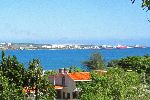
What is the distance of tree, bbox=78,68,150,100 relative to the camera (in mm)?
34938

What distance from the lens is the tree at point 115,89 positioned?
3494cm

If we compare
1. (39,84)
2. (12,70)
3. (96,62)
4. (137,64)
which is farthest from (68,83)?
(96,62)

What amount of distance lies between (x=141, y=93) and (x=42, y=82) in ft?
22.4

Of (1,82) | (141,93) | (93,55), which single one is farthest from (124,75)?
(93,55)

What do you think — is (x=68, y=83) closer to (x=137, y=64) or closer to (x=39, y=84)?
(x=137, y=64)

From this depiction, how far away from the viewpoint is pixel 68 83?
2320 inches

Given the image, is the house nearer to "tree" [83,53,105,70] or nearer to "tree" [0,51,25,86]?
"tree" [0,51,25,86]

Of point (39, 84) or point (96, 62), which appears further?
point (96, 62)

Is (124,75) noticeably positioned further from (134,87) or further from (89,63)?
(89,63)

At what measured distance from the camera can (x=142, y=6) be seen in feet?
20.9

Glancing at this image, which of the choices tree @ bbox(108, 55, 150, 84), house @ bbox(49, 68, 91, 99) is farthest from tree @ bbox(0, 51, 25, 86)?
tree @ bbox(108, 55, 150, 84)

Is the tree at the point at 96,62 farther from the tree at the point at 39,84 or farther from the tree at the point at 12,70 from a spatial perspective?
the tree at the point at 12,70

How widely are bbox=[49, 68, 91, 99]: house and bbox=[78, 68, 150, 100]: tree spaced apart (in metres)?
15.2

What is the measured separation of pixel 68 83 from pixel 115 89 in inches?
879
